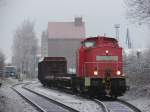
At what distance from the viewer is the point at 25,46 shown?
123688 millimetres

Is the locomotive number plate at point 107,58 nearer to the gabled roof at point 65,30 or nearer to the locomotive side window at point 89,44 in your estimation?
the locomotive side window at point 89,44

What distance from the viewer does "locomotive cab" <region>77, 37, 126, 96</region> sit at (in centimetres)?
2653

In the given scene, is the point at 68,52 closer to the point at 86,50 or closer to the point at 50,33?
the point at 50,33

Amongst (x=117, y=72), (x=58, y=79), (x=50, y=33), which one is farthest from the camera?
(x=50, y=33)

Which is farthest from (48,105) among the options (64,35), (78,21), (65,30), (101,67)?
(78,21)

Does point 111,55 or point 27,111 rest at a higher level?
point 111,55

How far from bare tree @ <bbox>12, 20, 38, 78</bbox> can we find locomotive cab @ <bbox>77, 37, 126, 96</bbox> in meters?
88.2

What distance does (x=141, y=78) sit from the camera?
1268 inches

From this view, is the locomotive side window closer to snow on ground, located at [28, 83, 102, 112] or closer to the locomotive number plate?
the locomotive number plate

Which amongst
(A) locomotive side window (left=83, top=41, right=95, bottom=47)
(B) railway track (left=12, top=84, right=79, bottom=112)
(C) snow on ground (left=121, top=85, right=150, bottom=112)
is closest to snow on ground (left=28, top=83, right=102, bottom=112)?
(B) railway track (left=12, top=84, right=79, bottom=112)

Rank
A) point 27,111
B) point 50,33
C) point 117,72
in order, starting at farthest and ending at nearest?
point 50,33 < point 117,72 < point 27,111

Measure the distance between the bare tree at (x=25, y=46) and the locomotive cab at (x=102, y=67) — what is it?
88.2 meters

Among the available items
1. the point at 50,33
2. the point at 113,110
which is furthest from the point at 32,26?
the point at 113,110

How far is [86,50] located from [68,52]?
322ft
